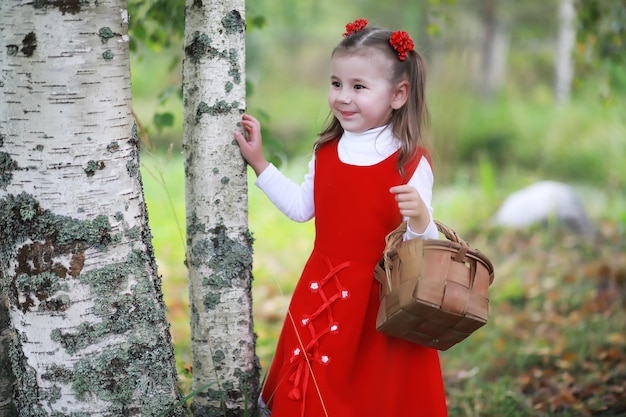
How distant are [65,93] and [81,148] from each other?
0.14 meters

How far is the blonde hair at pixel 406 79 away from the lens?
224cm

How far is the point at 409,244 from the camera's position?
78.2 inches

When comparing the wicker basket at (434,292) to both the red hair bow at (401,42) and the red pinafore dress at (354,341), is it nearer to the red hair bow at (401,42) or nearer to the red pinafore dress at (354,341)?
the red pinafore dress at (354,341)

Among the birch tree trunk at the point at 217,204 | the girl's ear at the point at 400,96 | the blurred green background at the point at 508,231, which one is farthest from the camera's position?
the blurred green background at the point at 508,231

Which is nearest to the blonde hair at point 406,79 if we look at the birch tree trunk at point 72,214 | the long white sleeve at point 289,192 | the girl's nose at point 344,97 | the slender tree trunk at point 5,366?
the girl's nose at point 344,97

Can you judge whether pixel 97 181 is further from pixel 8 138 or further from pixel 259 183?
pixel 259 183

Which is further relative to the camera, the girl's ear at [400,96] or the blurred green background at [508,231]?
the blurred green background at [508,231]

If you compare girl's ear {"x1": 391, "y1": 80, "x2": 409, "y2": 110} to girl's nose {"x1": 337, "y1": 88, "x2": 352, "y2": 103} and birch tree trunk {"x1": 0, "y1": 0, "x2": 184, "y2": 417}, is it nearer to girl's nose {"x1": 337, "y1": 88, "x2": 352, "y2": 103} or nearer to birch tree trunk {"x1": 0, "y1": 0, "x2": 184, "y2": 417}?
girl's nose {"x1": 337, "y1": 88, "x2": 352, "y2": 103}

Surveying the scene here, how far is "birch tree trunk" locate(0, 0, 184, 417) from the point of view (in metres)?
1.74

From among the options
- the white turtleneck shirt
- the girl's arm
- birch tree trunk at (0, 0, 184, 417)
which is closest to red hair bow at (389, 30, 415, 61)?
the white turtleneck shirt

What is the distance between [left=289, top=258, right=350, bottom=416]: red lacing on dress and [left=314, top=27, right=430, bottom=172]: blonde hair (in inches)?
17.2

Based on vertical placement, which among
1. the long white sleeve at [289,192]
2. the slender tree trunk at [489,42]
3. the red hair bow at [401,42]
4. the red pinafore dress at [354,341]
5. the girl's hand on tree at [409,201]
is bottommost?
the red pinafore dress at [354,341]

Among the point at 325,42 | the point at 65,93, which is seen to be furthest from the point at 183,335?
the point at 325,42

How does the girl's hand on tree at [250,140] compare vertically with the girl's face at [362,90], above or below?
below
